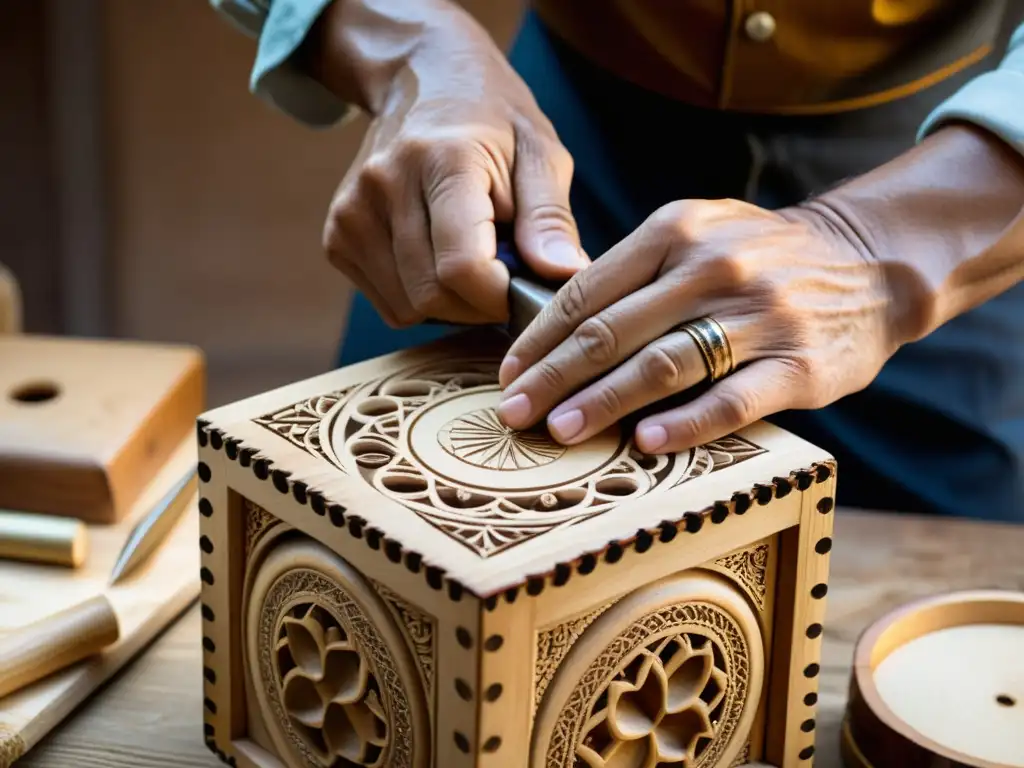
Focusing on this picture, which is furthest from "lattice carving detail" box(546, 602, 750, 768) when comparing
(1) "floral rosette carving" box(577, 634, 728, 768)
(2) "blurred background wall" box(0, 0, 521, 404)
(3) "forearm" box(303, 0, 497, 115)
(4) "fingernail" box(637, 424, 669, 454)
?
(2) "blurred background wall" box(0, 0, 521, 404)

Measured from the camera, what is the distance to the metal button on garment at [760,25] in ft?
3.70

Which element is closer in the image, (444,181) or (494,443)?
(494,443)

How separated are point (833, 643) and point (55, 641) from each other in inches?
25.0

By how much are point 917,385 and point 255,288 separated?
1.67m

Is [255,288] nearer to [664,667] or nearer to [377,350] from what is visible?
[377,350]

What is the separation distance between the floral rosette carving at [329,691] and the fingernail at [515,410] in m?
0.18

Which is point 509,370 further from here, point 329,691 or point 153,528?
point 153,528

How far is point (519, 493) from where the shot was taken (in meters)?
0.80

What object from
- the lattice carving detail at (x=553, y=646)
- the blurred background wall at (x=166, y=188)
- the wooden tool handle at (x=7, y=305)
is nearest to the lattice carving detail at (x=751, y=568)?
the lattice carving detail at (x=553, y=646)

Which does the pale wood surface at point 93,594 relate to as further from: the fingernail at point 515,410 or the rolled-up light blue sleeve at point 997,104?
the rolled-up light blue sleeve at point 997,104

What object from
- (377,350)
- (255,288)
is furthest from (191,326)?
(377,350)

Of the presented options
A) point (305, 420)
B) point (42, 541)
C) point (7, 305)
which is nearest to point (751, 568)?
point (305, 420)

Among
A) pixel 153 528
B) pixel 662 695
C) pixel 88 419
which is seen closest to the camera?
pixel 662 695

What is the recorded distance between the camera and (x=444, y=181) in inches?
39.4
